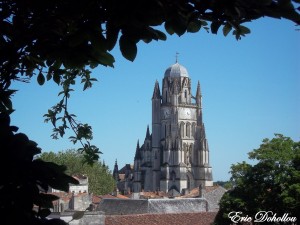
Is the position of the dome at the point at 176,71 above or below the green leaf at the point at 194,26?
above

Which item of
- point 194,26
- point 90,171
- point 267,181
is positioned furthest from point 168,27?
point 90,171

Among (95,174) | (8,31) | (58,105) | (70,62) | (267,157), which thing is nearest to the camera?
(70,62)

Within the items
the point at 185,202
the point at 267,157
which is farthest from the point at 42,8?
the point at 185,202

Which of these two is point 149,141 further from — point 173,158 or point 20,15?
point 20,15

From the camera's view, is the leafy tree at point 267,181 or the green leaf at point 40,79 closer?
the green leaf at point 40,79

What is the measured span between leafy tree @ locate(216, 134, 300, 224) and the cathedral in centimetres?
4366

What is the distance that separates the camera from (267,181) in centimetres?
2292

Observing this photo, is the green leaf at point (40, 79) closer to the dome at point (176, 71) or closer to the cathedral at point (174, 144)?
the cathedral at point (174, 144)

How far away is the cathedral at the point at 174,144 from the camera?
68625 millimetres

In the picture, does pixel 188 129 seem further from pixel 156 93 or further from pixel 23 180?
pixel 23 180

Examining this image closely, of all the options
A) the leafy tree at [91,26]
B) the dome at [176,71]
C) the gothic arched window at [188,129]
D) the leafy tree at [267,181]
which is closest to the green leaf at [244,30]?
the leafy tree at [91,26]

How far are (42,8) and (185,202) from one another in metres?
33.2

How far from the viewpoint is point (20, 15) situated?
115 inches

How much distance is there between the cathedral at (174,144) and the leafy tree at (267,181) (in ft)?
143
